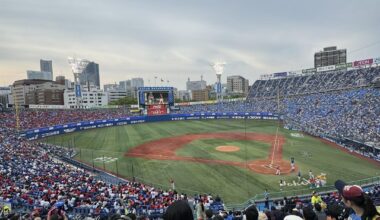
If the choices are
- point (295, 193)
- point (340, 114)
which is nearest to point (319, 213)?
point (295, 193)

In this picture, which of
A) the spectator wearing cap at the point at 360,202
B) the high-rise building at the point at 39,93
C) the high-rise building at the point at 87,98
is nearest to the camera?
the spectator wearing cap at the point at 360,202

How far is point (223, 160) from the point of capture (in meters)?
33.5

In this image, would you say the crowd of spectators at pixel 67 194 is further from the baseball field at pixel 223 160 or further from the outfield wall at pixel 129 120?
the outfield wall at pixel 129 120

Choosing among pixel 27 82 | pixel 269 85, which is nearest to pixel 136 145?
pixel 269 85

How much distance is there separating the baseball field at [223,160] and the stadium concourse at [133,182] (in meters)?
2.97

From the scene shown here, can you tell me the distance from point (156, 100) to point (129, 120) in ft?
29.8

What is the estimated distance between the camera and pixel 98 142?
47156 millimetres

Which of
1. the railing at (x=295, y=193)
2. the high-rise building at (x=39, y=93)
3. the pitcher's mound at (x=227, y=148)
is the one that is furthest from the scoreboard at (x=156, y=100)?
the high-rise building at (x=39, y=93)

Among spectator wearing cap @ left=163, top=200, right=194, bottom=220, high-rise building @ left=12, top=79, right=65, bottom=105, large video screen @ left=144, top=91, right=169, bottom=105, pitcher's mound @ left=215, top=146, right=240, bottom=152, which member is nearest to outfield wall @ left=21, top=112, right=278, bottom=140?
large video screen @ left=144, top=91, right=169, bottom=105

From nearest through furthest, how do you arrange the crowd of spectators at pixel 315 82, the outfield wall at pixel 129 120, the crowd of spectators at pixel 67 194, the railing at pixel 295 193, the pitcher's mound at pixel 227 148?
the crowd of spectators at pixel 67 194, the railing at pixel 295 193, the pitcher's mound at pixel 227 148, the outfield wall at pixel 129 120, the crowd of spectators at pixel 315 82

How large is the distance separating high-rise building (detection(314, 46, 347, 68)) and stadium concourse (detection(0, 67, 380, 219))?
319 feet

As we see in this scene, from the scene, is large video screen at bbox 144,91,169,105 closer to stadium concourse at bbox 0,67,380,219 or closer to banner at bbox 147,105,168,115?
banner at bbox 147,105,168,115

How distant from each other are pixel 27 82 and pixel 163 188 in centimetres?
17903

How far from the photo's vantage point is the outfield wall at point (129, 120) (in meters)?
53.6
